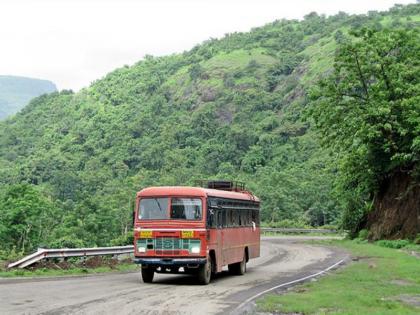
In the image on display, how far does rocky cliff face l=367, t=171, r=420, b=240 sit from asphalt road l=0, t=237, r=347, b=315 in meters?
17.6

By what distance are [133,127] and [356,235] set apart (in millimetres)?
122788

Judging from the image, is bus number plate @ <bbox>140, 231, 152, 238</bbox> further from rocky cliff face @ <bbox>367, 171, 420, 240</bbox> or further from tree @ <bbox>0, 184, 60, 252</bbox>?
tree @ <bbox>0, 184, 60, 252</bbox>

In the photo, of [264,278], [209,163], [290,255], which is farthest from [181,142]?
[264,278]

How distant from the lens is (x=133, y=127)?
556ft

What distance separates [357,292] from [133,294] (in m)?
5.74

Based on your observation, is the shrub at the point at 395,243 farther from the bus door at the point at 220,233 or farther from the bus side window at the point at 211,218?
the bus side window at the point at 211,218

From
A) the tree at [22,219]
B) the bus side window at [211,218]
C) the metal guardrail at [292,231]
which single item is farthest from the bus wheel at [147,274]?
the metal guardrail at [292,231]

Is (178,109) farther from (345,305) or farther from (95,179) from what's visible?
(345,305)

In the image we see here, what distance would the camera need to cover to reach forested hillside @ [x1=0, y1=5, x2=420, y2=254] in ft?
239

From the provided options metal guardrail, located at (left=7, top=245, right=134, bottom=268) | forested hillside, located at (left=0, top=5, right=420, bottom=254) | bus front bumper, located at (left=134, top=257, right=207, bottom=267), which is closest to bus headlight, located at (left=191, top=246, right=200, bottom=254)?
bus front bumper, located at (left=134, top=257, right=207, bottom=267)

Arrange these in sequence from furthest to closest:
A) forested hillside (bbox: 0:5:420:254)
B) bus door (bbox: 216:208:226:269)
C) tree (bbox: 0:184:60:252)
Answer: forested hillside (bbox: 0:5:420:254)
tree (bbox: 0:184:60:252)
bus door (bbox: 216:208:226:269)

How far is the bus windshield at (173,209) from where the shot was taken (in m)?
20.3

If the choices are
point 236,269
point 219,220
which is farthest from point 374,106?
point 219,220

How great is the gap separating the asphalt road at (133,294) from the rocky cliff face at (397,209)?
17562 millimetres
